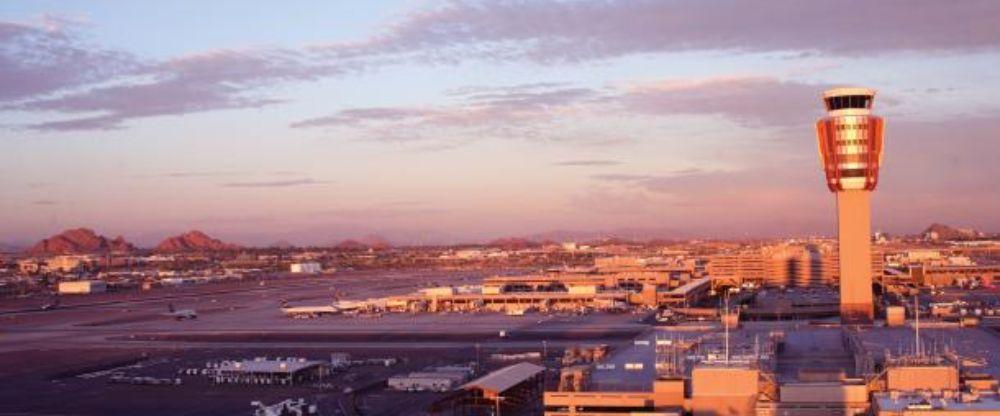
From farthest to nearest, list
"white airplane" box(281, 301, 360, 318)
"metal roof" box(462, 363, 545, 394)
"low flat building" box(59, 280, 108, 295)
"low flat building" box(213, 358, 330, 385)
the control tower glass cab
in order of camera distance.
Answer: "low flat building" box(59, 280, 108, 295) < "white airplane" box(281, 301, 360, 318) < the control tower glass cab < "low flat building" box(213, 358, 330, 385) < "metal roof" box(462, 363, 545, 394)

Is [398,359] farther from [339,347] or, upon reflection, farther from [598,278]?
[598,278]

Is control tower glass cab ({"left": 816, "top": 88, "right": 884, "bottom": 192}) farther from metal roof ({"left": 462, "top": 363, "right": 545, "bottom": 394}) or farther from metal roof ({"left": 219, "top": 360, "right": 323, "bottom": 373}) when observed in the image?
metal roof ({"left": 219, "top": 360, "right": 323, "bottom": 373})

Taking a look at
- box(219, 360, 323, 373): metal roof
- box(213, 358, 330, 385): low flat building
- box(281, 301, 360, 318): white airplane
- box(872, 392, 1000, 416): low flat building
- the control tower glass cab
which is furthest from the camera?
box(281, 301, 360, 318): white airplane

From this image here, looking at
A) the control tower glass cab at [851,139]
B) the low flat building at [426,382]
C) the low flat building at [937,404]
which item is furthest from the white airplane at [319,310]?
the low flat building at [937,404]

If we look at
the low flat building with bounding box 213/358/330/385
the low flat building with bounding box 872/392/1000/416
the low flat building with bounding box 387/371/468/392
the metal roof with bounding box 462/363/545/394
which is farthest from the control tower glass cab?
the low flat building with bounding box 872/392/1000/416

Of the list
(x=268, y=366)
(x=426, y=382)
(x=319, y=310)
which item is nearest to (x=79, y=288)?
(x=319, y=310)

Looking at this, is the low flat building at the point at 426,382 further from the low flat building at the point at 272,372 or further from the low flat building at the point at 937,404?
the low flat building at the point at 937,404
